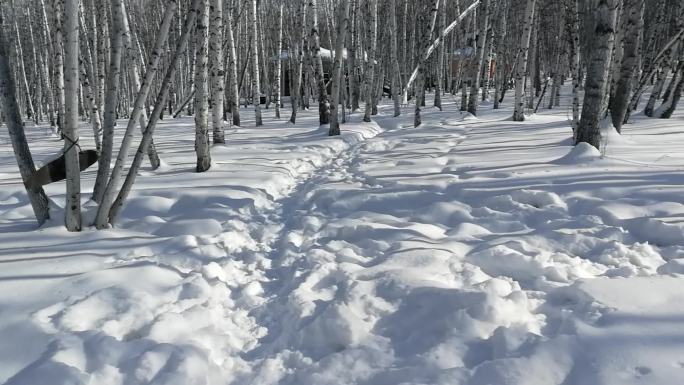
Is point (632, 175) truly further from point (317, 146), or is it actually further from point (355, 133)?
point (355, 133)

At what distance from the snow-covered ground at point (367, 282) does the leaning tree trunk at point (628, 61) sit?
2.52 metres

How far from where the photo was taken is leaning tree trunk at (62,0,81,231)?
354 cm

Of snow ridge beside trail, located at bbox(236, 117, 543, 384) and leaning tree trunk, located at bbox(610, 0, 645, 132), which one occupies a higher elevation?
leaning tree trunk, located at bbox(610, 0, 645, 132)

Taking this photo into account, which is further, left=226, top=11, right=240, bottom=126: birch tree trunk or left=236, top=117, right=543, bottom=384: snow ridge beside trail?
left=226, top=11, right=240, bottom=126: birch tree trunk

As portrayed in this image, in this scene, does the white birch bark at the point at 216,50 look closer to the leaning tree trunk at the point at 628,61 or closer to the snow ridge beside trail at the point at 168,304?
the snow ridge beside trail at the point at 168,304

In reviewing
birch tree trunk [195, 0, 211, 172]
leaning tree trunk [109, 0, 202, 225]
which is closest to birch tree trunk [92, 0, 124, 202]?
leaning tree trunk [109, 0, 202, 225]

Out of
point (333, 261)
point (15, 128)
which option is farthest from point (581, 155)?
point (15, 128)

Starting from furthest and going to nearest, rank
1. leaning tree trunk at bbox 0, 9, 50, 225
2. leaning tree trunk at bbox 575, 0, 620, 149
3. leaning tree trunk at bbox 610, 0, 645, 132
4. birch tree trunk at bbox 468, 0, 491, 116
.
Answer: birch tree trunk at bbox 468, 0, 491, 116
leaning tree trunk at bbox 610, 0, 645, 132
leaning tree trunk at bbox 575, 0, 620, 149
leaning tree trunk at bbox 0, 9, 50, 225

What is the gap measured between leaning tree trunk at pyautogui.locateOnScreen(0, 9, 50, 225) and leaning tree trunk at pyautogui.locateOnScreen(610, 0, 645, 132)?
8888mm

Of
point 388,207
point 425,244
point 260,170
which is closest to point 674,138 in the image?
point 388,207

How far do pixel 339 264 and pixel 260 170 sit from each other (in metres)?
3.68

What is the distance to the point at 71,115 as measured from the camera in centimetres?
378

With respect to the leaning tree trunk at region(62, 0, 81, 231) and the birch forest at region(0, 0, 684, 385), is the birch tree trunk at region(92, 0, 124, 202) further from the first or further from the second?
the leaning tree trunk at region(62, 0, 81, 231)

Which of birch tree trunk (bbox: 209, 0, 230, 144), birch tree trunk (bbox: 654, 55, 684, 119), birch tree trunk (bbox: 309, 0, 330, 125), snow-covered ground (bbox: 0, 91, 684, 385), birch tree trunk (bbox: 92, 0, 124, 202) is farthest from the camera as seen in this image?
birch tree trunk (bbox: 309, 0, 330, 125)
